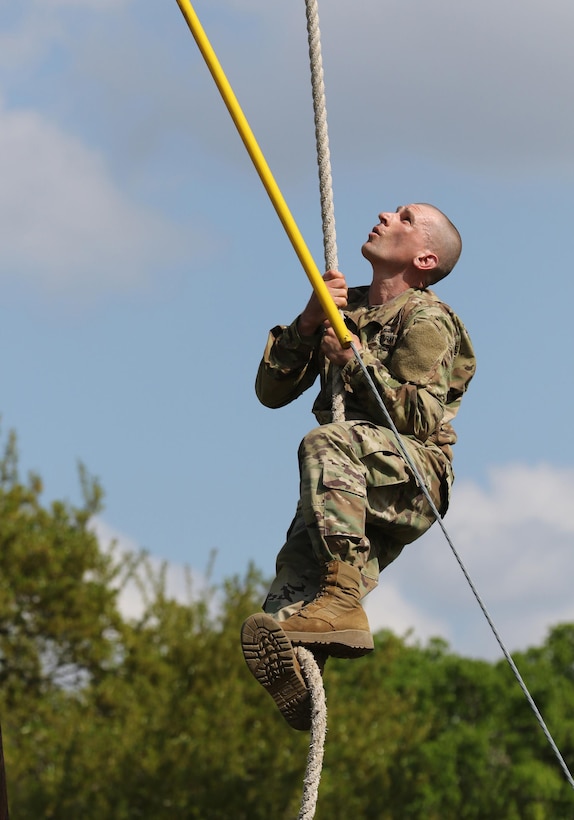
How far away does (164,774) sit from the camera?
23.7 m

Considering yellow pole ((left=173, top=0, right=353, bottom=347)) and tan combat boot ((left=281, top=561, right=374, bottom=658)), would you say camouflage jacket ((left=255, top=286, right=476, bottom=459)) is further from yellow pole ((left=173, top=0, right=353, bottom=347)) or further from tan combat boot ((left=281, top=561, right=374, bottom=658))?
tan combat boot ((left=281, top=561, right=374, bottom=658))

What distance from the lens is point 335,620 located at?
17.8 feet

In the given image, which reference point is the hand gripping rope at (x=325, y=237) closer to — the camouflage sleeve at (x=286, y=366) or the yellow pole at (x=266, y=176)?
the yellow pole at (x=266, y=176)

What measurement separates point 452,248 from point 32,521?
20.2 metres

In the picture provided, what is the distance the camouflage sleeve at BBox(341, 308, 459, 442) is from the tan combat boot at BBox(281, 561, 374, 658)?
591 mm

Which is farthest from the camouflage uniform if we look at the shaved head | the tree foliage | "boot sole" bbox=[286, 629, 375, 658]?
the tree foliage

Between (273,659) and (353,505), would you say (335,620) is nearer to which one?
(273,659)

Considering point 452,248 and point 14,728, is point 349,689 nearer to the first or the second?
point 14,728

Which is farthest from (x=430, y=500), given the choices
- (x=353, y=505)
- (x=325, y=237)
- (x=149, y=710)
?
(x=149, y=710)

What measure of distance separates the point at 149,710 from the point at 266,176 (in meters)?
19.2

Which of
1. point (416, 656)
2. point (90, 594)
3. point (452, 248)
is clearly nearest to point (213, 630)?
point (90, 594)

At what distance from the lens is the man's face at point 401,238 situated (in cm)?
604

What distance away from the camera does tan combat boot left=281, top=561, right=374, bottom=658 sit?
537 cm

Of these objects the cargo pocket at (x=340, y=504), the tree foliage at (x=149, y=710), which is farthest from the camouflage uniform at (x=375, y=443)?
the tree foliage at (x=149, y=710)
